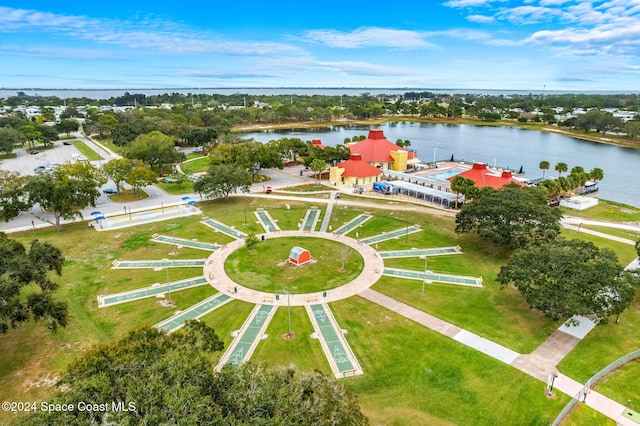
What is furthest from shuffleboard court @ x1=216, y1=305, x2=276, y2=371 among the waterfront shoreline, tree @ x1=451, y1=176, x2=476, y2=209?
the waterfront shoreline

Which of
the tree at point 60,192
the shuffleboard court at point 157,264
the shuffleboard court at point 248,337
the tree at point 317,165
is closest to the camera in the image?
the shuffleboard court at point 248,337

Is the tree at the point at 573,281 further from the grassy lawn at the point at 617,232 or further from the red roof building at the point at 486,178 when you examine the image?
the red roof building at the point at 486,178

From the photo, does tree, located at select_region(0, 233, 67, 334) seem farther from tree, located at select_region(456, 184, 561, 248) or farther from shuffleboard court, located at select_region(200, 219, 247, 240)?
tree, located at select_region(456, 184, 561, 248)

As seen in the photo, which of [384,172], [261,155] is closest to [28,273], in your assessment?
[261,155]

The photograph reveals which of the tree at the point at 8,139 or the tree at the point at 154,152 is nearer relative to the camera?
the tree at the point at 154,152

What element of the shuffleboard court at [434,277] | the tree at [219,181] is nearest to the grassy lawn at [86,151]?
the tree at [219,181]
